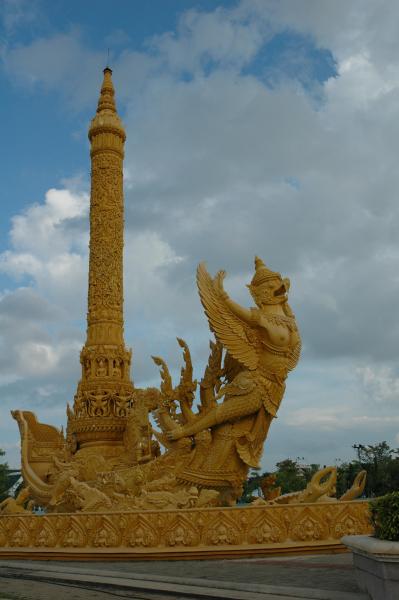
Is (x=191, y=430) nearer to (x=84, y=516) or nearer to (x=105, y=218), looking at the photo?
(x=84, y=516)

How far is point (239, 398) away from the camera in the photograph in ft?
31.2

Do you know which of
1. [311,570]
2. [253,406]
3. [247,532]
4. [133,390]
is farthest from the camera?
[133,390]

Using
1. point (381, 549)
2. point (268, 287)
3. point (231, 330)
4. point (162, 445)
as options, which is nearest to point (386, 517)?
point (381, 549)

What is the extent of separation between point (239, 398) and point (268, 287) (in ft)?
6.10

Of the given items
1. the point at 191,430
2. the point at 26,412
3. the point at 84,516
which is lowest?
the point at 84,516

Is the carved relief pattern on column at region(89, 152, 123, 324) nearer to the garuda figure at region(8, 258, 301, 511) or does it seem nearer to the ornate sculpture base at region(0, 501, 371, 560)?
the garuda figure at region(8, 258, 301, 511)

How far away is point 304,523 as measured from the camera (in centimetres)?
726

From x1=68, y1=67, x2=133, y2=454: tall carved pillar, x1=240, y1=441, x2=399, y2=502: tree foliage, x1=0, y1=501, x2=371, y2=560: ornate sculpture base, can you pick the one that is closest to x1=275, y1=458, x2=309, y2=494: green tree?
x1=240, y1=441, x2=399, y2=502: tree foliage

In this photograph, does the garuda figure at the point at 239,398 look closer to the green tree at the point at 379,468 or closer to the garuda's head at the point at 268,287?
the garuda's head at the point at 268,287

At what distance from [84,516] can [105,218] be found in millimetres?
7994

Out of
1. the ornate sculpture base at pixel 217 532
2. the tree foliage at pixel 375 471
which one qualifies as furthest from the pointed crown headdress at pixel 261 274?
the tree foliage at pixel 375 471

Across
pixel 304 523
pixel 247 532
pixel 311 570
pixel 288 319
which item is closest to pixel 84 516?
pixel 247 532

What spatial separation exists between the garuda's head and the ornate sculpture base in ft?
11.8

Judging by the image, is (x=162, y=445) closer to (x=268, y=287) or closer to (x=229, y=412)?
(x=229, y=412)
